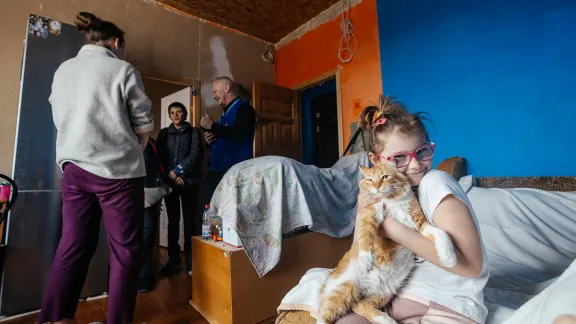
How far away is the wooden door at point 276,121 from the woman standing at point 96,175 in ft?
6.56

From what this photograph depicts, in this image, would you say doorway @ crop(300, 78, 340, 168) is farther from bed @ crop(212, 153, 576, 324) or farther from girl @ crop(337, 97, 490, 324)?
girl @ crop(337, 97, 490, 324)

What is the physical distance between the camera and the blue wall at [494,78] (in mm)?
1530

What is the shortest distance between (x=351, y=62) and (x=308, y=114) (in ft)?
3.64

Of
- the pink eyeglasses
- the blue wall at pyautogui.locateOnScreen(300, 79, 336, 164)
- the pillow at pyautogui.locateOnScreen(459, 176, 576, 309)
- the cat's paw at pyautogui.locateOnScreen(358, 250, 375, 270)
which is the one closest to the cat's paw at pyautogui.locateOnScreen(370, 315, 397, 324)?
the cat's paw at pyautogui.locateOnScreen(358, 250, 375, 270)

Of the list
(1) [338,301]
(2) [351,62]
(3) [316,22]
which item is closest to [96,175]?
(1) [338,301]

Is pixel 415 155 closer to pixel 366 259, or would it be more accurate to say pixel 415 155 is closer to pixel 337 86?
pixel 366 259

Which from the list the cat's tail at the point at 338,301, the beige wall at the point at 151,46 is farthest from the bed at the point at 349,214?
the beige wall at the point at 151,46

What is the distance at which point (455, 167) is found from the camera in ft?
5.93

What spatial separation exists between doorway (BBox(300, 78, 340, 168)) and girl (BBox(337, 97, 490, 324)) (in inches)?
117

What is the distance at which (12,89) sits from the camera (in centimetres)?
193

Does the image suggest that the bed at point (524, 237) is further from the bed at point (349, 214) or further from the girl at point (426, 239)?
the girl at point (426, 239)

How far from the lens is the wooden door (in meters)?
3.15

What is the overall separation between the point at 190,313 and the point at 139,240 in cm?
64

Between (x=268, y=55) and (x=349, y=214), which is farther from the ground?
(x=268, y=55)
